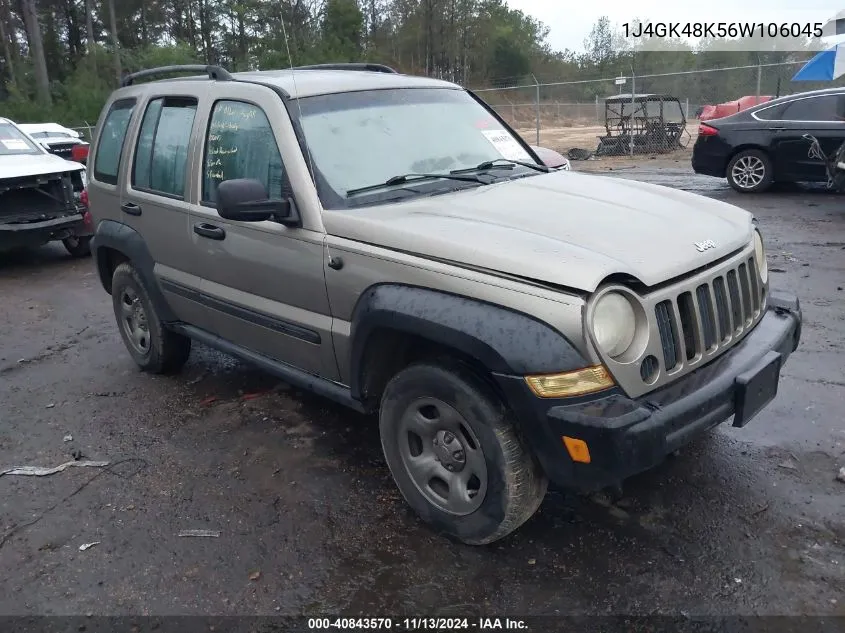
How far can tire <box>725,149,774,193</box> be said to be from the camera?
36.0ft

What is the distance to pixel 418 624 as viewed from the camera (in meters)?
2.72

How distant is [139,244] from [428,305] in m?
2.61

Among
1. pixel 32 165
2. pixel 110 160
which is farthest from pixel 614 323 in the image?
pixel 32 165

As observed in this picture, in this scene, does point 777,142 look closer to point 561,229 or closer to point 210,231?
point 561,229

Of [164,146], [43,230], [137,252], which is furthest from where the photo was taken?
[43,230]

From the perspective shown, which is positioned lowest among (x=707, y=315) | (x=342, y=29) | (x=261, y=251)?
(x=707, y=315)

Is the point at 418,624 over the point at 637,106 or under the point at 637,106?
under

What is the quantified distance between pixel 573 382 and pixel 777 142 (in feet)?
32.3

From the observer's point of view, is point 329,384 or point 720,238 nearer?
point 720,238

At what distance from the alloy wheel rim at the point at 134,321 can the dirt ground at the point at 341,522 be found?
0.38 m

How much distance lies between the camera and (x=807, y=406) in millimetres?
4180

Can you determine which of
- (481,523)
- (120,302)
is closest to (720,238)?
(481,523)

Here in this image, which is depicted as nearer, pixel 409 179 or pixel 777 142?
pixel 409 179

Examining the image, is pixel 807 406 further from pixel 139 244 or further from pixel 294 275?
pixel 139 244
